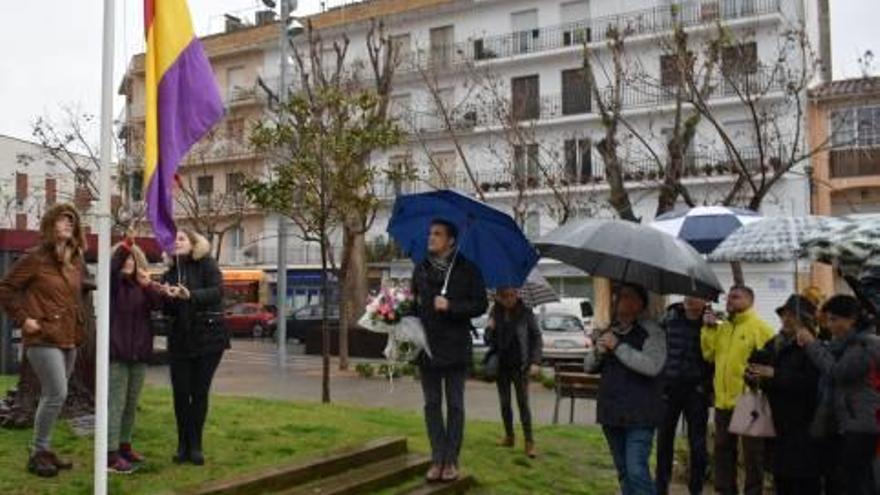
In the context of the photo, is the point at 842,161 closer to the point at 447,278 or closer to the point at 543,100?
the point at 543,100

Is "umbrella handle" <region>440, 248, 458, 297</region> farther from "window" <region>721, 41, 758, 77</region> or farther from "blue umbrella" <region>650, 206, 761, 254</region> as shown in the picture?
"window" <region>721, 41, 758, 77</region>

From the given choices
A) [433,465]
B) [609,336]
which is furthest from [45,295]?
[609,336]

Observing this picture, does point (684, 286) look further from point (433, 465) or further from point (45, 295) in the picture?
A: point (45, 295)

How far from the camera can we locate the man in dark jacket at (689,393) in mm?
8266

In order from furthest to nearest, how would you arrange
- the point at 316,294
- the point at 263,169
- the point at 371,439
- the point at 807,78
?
the point at 316,294, the point at 263,169, the point at 807,78, the point at 371,439

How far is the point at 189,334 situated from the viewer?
683 centimetres

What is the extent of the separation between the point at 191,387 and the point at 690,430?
4343mm

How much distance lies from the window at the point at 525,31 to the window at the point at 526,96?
1.31 meters

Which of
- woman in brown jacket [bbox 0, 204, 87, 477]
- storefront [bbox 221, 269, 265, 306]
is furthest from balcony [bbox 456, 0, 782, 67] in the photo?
woman in brown jacket [bbox 0, 204, 87, 477]

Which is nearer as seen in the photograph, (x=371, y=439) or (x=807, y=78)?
(x=371, y=439)

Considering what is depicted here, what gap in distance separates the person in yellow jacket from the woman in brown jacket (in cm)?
521

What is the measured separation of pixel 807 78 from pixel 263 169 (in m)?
28.5

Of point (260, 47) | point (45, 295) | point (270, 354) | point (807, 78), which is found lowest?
point (270, 354)

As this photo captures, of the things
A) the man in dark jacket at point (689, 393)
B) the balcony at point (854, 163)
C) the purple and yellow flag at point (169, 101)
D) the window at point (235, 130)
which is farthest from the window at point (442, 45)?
the purple and yellow flag at point (169, 101)
